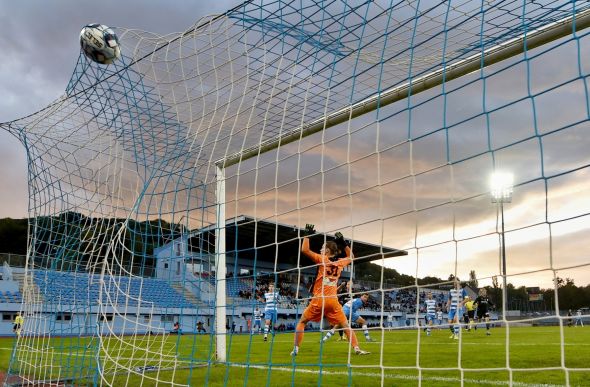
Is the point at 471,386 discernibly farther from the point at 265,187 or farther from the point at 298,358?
the point at 298,358

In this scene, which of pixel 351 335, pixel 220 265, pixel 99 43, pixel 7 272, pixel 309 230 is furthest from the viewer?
pixel 7 272

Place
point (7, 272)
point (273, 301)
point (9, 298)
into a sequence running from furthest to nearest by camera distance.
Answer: point (7, 272) → point (9, 298) → point (273, 301)

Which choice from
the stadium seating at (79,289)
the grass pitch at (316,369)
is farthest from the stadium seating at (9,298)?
the stadium seating at (79,289)

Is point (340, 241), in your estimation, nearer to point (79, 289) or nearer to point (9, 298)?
point (79, 289)

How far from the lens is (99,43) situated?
722 cm

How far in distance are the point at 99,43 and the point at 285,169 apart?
3298mm

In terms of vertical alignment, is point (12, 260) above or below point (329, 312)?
above

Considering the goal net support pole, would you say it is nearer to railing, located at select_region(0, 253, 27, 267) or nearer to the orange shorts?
the orange shorts

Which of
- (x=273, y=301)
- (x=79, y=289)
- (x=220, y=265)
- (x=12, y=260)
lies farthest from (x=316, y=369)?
(x=12, y=260)

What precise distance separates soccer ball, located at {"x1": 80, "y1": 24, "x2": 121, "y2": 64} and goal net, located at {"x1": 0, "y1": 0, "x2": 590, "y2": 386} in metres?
0.37

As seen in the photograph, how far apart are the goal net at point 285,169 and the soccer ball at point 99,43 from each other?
372mm

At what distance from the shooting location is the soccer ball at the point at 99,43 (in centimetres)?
717

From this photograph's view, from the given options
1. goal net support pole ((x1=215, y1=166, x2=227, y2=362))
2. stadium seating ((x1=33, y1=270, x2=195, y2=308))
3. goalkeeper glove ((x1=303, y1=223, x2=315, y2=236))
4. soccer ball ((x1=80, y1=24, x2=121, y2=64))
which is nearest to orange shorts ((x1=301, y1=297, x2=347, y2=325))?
goal net support pole ((x1=215, y1=166, x2=227, y2=362))

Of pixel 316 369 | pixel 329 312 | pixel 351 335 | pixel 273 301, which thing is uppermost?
pixel 273 301
